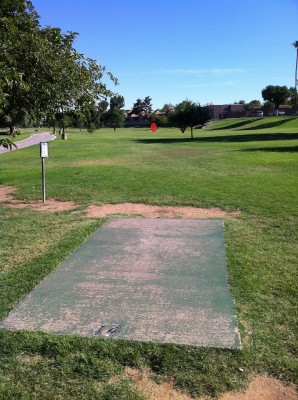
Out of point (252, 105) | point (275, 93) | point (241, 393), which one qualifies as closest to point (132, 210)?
point (241, 393)

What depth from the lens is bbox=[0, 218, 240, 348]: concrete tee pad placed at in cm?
349

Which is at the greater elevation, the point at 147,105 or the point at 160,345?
the point at 147,105

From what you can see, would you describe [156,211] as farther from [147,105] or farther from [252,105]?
[147,105]

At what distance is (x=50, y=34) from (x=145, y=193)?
6.18 m

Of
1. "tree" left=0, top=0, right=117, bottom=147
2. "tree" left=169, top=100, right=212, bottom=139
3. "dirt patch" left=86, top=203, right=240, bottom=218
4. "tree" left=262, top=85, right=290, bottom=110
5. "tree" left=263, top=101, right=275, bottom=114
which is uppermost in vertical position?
"tree" left=262, top=85, right=290, bottom=110

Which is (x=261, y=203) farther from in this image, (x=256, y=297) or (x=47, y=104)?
(x=47, y=104)

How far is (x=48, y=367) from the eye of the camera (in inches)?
118

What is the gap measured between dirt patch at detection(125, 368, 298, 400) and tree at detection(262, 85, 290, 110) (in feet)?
360

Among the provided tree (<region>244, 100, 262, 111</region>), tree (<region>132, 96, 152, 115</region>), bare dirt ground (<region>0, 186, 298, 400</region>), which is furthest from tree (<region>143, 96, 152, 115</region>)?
bare dirt ground (<region>0, 186, 298, 400</region>)

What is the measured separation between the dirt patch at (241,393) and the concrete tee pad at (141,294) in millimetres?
428

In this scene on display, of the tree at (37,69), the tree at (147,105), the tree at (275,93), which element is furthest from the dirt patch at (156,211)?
the tree at (147,105)

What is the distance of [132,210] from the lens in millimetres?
8711

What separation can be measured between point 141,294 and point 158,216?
3.90 metres

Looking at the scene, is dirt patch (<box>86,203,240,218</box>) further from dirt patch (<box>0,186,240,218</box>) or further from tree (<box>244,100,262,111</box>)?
tree (<box>244,100,262,111</box>)
